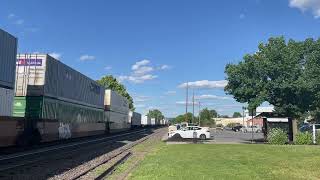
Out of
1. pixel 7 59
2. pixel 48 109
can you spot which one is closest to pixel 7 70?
pixel 7 59

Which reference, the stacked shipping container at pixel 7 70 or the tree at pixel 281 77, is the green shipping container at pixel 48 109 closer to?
the stacked shipping container at pixel 7 70

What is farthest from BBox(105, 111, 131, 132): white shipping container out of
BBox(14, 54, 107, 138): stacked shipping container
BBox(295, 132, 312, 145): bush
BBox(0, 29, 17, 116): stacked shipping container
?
BBox(0, 29, 17, 116): stacked shipping container

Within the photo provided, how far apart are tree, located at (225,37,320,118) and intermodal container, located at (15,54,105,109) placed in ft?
43.9

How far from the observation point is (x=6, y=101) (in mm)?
26531

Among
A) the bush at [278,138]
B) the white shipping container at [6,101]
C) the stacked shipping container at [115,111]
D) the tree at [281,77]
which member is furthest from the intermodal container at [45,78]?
the stacked shipping container at [115,111]

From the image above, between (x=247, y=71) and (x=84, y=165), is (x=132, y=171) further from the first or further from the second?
(x=247, y=71)

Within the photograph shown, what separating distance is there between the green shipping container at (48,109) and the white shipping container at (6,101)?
4547 mm

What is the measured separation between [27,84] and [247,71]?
1802 cm

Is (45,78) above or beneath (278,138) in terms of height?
above

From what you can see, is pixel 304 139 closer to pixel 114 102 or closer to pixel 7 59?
pixel 7 59

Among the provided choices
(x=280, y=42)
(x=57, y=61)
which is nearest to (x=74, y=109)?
(x=57, y=61)

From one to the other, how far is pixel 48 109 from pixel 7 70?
7404mm

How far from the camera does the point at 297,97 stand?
39969 mm

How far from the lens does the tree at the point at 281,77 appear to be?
39688mm
